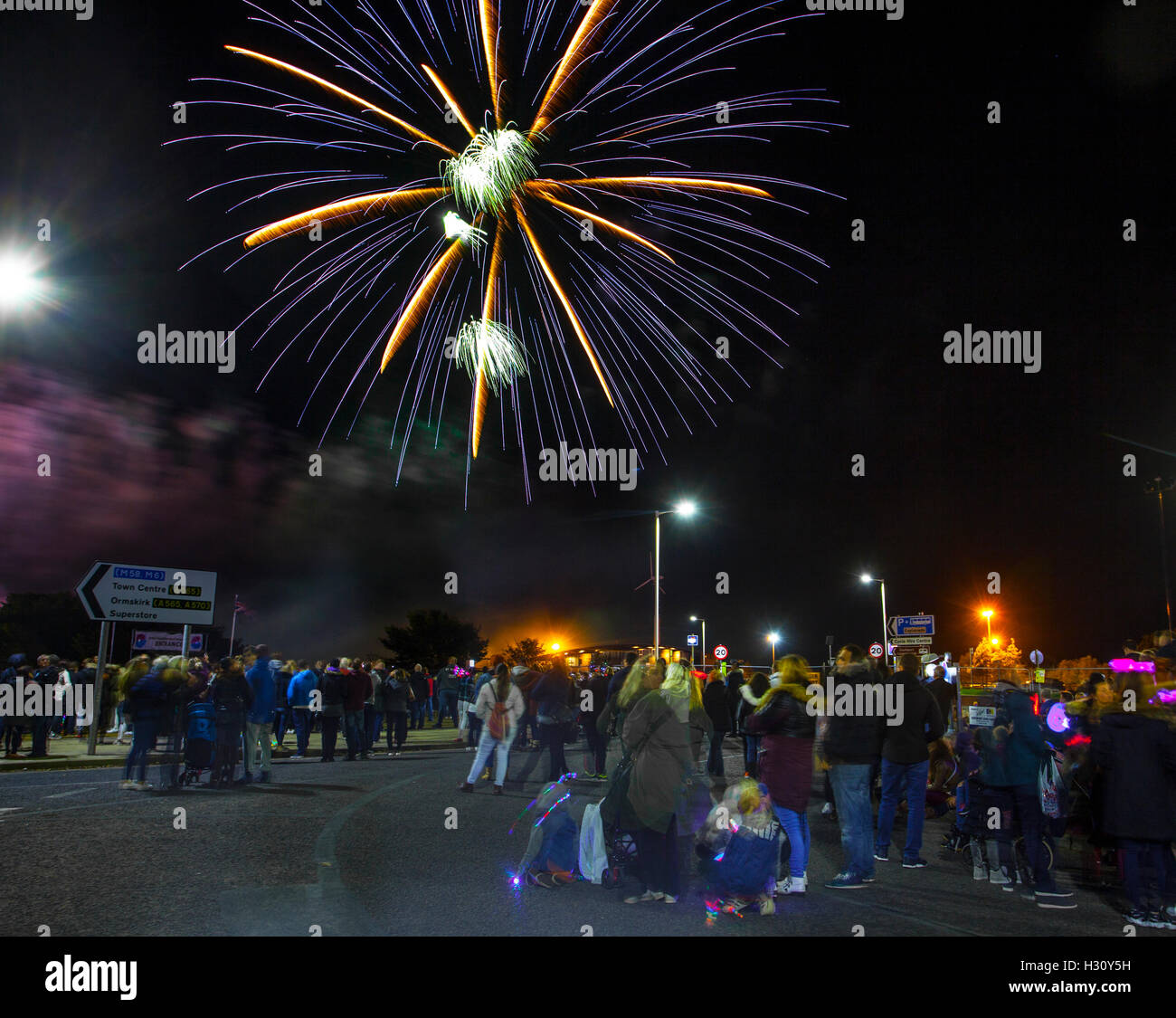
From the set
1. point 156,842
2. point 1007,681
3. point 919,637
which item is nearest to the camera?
point 1007,681

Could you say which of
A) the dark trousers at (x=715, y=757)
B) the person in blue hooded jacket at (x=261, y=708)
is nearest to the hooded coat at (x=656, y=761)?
the dark trousers at (x=715, y=757)

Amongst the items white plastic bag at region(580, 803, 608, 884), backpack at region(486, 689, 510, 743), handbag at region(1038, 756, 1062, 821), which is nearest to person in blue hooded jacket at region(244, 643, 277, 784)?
backpack at region(486, 689, 510, 743)

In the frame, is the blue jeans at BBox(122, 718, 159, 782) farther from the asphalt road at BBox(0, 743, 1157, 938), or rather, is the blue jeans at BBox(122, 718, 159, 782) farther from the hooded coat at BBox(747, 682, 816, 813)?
the hooded coat at BBox(747, 682, 816, 813)

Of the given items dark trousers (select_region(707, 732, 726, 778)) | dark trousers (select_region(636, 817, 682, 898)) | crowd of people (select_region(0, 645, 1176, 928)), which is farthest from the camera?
dark trousers (select_region(707, 732, 726, 778))

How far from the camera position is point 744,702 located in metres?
14.2

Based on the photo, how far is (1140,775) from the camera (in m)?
6.53

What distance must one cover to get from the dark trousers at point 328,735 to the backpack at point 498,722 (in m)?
5.12

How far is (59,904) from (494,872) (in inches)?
126

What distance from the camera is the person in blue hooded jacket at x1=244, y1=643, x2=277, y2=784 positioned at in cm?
1330

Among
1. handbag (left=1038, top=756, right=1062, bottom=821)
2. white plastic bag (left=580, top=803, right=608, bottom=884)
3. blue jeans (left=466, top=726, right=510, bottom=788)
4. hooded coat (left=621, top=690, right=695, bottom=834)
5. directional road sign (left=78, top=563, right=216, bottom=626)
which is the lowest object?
blue jeans (left=466, top=726, right=510, bottom=788)

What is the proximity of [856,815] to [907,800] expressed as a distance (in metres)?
1.29

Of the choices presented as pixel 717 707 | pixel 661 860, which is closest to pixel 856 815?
pixel 661 860
